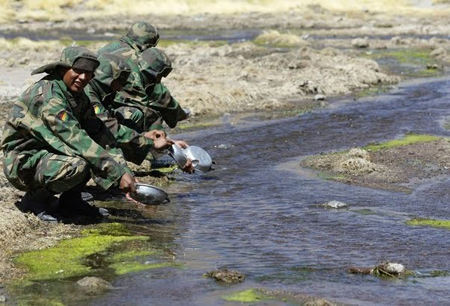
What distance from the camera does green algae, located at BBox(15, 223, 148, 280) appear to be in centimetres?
771

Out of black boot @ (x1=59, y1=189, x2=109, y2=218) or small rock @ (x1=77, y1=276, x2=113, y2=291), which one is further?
black boot @ (x1=59, y1=189, x2=109, y2=218)

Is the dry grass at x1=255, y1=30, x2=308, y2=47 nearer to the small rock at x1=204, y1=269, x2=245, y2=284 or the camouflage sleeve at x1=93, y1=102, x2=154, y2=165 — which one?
the camouflage sleeve at x1=93, y1=102, x2=154, y2=165

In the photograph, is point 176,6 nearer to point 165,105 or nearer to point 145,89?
point 165,105

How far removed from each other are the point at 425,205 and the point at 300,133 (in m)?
5.95

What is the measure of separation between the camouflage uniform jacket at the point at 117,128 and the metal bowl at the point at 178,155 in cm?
53

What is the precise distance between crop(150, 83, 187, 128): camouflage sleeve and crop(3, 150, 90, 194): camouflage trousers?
11.5 ft

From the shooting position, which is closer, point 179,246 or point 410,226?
point 179,246

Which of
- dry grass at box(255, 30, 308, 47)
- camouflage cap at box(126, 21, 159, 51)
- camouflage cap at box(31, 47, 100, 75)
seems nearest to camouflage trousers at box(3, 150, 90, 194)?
camouflage cap at box(31, 47, 100, 75)

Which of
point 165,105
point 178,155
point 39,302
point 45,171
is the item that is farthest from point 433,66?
point 39,302

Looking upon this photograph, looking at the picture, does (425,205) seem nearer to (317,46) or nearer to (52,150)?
(52,150)

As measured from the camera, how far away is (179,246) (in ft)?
28.7

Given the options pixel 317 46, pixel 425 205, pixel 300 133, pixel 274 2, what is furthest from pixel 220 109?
pixel 274 2

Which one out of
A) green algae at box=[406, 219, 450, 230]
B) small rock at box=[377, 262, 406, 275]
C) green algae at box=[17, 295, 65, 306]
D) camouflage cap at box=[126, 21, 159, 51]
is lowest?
green algae at box=[406, 219, 450, 230]

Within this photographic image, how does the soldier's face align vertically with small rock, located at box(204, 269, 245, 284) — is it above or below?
above
